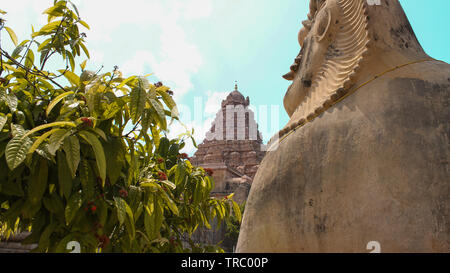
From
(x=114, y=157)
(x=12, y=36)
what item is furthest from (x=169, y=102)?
(x=12, y=36)

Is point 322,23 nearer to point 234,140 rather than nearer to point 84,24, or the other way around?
point 84,24

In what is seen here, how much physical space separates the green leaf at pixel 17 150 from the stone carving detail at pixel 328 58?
4.63 ft

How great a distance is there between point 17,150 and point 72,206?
0.40 meters

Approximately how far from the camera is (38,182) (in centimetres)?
189

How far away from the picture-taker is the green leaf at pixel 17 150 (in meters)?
1.62

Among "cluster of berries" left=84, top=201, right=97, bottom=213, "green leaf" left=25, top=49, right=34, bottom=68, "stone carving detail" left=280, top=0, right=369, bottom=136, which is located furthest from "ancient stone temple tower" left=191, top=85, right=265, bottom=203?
"cluster of berries" left=84, top=201, right=97, bottom=213

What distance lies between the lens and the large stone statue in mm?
1847

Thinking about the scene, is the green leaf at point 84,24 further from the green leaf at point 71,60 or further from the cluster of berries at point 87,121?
the cluster of berries at point 87,121

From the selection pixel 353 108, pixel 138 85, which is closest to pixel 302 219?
pixel 353 108

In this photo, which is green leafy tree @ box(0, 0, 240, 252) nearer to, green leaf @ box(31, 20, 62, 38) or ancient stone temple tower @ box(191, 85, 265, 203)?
green leaf @ box(31, 20, 62, 38)

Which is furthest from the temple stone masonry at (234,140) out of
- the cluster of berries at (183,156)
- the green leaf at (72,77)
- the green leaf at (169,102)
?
the green leaf at (169,102)

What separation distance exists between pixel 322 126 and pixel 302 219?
52 cm

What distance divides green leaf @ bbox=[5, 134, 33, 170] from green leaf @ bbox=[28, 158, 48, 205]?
180 mm

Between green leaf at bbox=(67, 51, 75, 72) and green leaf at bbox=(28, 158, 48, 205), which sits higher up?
green leaf at bbox=(67, 51, 75, 72)
